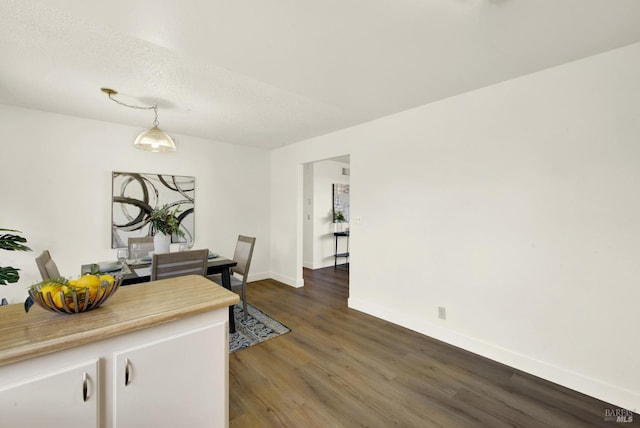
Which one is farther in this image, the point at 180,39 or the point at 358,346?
the point at 358,346

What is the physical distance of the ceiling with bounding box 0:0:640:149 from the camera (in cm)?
158

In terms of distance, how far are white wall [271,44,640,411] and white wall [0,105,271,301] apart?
287 cm

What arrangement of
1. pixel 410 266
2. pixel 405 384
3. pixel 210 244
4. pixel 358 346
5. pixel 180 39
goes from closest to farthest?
pixel 180 39 → pixel 405 384 → pixel 358 346 → pixel 410 266 → pixel 210 244

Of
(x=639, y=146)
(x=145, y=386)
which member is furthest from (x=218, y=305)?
(x=639, y=146)

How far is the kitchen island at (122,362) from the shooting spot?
0.87 m

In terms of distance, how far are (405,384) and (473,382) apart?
1.77 ft

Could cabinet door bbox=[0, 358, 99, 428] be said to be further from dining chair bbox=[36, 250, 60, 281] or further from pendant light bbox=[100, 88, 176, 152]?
pendant light bbox=[100, 88, 176, 152]

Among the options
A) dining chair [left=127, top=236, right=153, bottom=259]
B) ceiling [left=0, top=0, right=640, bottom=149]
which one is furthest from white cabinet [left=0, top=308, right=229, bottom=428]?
dining chair [left=127, top=236, right=153, bottom=259]

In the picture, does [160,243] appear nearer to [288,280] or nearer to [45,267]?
[45,267]

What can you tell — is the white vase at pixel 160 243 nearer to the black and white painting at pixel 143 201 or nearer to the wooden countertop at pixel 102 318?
the black and white painting at pixel 143 201

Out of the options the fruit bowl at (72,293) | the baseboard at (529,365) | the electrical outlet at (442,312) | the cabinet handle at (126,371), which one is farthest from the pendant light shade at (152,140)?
the electrical outlet at (442,312)

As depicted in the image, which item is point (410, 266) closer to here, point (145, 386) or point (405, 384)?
point (405, 384)

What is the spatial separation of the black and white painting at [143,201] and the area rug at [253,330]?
64.6 inches

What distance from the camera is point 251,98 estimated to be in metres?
2.81
